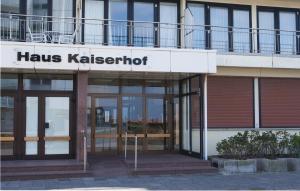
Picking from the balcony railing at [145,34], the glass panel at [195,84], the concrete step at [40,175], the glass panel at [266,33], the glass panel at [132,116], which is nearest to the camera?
the concrete step at [40,175]

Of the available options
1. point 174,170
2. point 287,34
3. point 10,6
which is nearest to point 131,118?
point 174,170

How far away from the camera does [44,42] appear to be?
1598cm

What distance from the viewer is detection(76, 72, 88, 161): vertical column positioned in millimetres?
15133

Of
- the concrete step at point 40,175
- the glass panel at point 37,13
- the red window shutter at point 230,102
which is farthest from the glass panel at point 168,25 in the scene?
the concrete step at point 40,175

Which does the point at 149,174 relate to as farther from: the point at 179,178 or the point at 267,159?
the point at 267,159

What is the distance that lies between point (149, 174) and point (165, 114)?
462 cm

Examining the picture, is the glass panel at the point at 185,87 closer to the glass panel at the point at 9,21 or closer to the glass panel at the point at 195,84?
the glass panel at the point at 195,84

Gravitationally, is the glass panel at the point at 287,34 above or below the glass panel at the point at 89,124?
above

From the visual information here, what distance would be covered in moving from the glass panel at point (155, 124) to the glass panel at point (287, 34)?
5.90 m

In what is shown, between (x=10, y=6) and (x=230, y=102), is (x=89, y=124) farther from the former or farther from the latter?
(x=230, y=102)

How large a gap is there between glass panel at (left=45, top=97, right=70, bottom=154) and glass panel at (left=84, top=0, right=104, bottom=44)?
2587mm

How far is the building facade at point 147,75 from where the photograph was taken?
1589cm

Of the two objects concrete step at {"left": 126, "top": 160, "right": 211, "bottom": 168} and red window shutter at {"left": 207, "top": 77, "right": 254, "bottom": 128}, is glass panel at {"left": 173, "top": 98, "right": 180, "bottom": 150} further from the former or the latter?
concrete step at {"left": 126, "top": 160, "right": 211, "bottom": 168}

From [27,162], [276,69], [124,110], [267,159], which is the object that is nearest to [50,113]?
[27,162]
